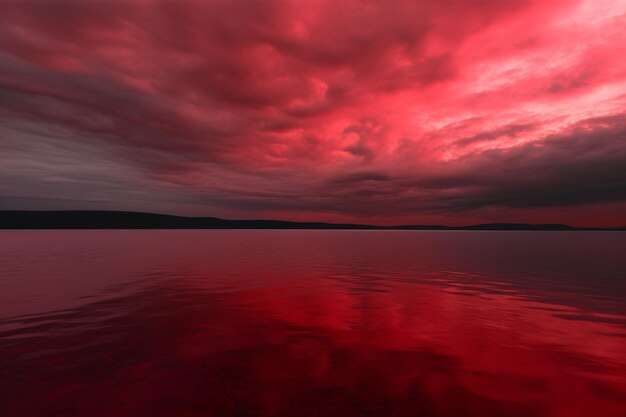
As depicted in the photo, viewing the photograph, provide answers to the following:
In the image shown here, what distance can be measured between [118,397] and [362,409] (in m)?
6.60

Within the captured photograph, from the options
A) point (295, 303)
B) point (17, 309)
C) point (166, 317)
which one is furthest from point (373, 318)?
point (17, 309)

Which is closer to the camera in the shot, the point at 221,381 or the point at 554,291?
the point at 221,381

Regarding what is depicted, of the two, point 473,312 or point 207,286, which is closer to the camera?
point 473,312

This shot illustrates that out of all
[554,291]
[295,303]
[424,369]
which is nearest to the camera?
[424,369]

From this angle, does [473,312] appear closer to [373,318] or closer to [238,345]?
[373,318]

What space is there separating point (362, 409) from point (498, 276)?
30684mm

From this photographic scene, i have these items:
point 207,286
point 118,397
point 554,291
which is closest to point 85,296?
point 207,286

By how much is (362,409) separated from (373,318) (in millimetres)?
8810

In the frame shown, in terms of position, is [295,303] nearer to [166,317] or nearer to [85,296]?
[166,317]

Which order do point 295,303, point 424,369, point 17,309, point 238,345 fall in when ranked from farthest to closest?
1. point 295,303
2. point 17,309
3. point 238,345
4. point 424,369

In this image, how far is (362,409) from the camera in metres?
7.65

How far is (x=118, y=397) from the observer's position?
26.6 feet

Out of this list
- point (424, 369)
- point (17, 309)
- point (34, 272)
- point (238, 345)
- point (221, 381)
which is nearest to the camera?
point (221, 381)

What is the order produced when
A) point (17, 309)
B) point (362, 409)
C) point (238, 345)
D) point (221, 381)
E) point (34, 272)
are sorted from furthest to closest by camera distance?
point (34, 272) < point (17, 309) < point (238, 345) < point (221, 381) < point (362, 409)
